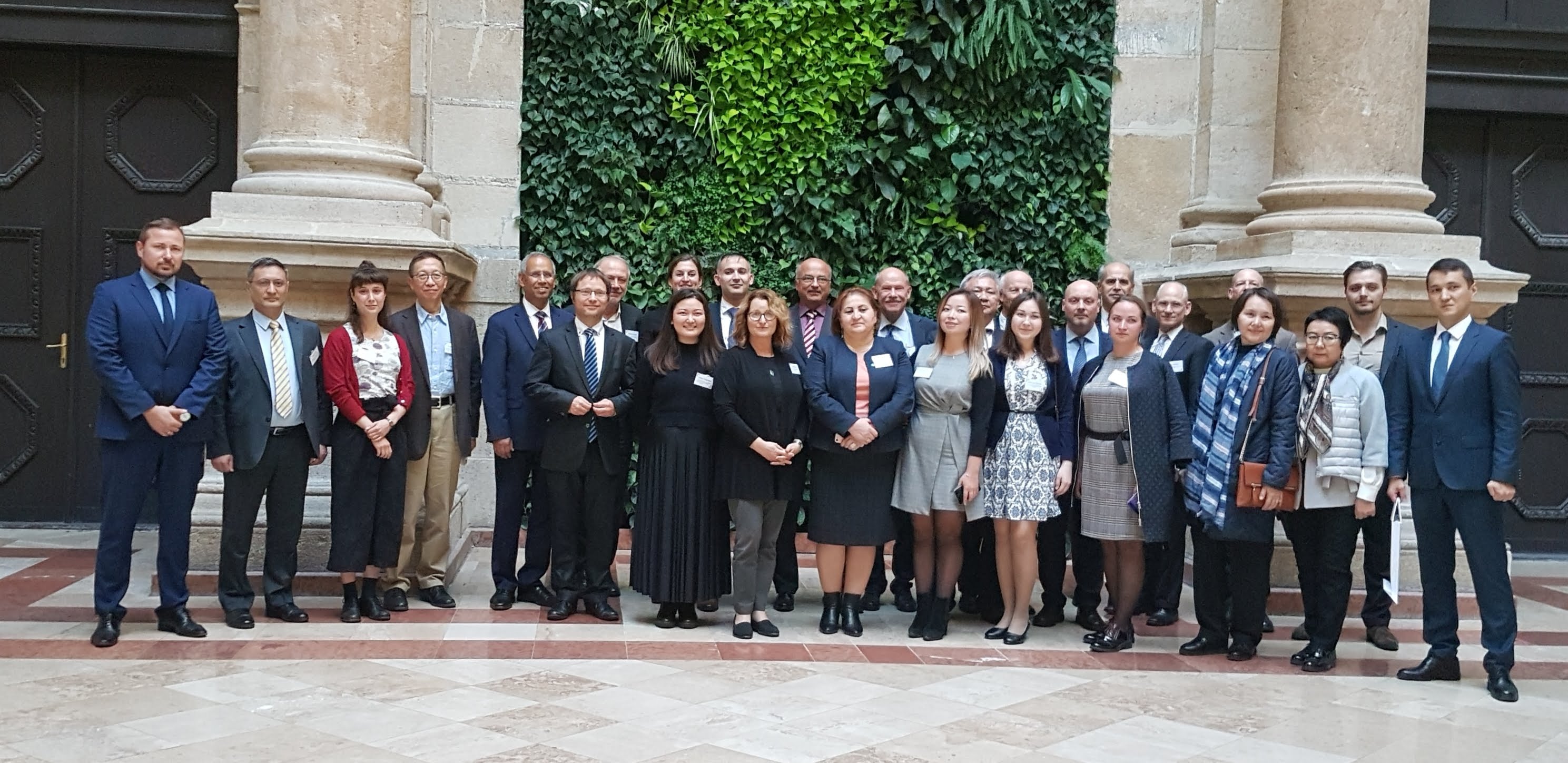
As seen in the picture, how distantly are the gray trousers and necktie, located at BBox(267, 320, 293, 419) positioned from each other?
7.16 feet

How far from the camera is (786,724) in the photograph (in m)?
5.04

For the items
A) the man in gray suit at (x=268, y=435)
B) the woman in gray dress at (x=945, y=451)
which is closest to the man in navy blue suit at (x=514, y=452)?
the man in gray suit at (x=268, y=435)

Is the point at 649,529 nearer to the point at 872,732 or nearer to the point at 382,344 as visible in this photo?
the point at 382,344

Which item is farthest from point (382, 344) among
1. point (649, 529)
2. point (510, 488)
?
point (649, 529)

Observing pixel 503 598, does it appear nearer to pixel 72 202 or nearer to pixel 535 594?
pixel 535 594

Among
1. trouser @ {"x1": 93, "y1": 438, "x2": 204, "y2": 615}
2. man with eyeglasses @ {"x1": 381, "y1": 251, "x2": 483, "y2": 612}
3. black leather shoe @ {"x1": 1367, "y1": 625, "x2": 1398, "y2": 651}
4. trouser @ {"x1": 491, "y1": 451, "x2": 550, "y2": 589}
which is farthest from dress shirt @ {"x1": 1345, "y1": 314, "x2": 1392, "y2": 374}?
trouser @ {"x1": 93, "y1": 438, "x2": 204, "y2": 615}

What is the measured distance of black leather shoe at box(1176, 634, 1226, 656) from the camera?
6.62 m

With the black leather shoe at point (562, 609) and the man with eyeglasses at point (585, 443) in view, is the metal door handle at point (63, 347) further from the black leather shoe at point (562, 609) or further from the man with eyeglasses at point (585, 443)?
the black leather shoe at point (562, 609)

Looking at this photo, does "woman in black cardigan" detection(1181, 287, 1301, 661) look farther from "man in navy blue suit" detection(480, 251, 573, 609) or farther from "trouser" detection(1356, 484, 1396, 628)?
"man in navy blue suit" detection(480, 251, 573, 609)

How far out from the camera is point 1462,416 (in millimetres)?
6027

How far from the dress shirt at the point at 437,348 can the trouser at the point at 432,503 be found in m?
0.13

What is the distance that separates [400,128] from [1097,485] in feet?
14.5

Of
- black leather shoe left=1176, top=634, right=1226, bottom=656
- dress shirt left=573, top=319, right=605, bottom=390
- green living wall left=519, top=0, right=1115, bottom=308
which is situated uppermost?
green living wall left=519, top=0, right=1115, bottom=308

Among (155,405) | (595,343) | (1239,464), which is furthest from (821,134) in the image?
(155,405)
